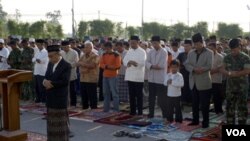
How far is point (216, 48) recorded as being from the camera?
980 cm

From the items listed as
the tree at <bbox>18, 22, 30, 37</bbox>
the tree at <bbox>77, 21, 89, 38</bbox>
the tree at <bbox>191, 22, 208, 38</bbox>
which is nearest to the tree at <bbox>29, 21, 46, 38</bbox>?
the tree at <bbox>18, 22, 30, 37</bbox>

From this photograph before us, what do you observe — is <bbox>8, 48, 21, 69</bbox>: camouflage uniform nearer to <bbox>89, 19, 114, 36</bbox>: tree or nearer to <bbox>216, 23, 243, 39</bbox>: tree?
<bbox>89, 19, 114, 36</bbox>: tree

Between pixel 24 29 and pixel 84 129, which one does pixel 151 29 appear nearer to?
pixel 24 29

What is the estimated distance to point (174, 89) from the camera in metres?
8.69

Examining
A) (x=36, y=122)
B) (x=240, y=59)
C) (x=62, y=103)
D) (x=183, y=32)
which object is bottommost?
(x=36, y=122)

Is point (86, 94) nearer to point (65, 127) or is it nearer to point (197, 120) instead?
point (197, 120)

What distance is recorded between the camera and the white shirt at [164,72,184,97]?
860 cm

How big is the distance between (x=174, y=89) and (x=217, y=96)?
1.65 m

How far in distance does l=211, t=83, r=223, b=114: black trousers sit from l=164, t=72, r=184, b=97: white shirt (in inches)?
58.3

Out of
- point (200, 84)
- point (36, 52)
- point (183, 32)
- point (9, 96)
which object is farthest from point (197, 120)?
point (183, 32)

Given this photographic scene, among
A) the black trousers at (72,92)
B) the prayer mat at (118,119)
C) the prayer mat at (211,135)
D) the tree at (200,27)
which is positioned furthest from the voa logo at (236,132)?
the tree at (200,27)

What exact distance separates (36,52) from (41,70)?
0.91m

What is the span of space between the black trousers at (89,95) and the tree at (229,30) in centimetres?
2287

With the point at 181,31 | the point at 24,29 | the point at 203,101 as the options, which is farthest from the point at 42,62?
the point at 181,31
